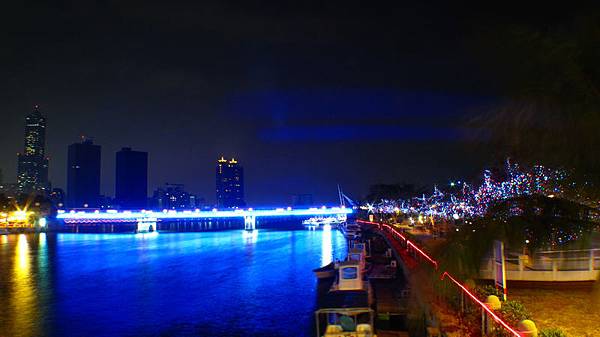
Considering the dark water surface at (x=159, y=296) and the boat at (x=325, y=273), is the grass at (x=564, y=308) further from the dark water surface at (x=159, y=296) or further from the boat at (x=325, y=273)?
the boat at (x=325, y=273)

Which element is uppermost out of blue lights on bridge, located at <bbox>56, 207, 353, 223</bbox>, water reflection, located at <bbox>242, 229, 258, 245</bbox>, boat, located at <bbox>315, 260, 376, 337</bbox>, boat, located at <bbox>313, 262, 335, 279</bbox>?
blue lights on bridge, located at <bbox>56, 207, 353, 223</bbox>

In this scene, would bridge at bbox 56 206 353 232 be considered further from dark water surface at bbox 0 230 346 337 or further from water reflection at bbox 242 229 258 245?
dark water surface at bbox 0 230 346 337

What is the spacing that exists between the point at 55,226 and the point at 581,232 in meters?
196

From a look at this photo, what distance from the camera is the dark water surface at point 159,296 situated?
30609mm

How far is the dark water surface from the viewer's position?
3061 cm

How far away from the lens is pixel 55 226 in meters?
176

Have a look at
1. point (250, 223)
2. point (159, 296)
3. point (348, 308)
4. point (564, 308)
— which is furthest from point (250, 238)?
point (564, 308)

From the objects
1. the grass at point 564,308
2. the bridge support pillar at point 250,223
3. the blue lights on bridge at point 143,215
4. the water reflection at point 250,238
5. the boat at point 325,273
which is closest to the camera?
the grass at point 564,308

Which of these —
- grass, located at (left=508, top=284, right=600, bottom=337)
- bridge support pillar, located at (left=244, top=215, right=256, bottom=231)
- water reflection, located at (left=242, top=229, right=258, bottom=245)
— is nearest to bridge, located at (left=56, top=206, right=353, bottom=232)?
bridge support pillar, located at (left=244, top=215, right=256, bottom=231)

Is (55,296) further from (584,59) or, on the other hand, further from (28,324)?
(584,59)

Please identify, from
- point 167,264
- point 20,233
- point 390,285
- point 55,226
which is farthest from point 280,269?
point 55,226

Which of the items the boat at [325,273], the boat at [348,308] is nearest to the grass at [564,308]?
the boat at [348,308]

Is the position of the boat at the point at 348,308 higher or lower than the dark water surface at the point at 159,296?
higher

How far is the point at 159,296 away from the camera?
4203cm
